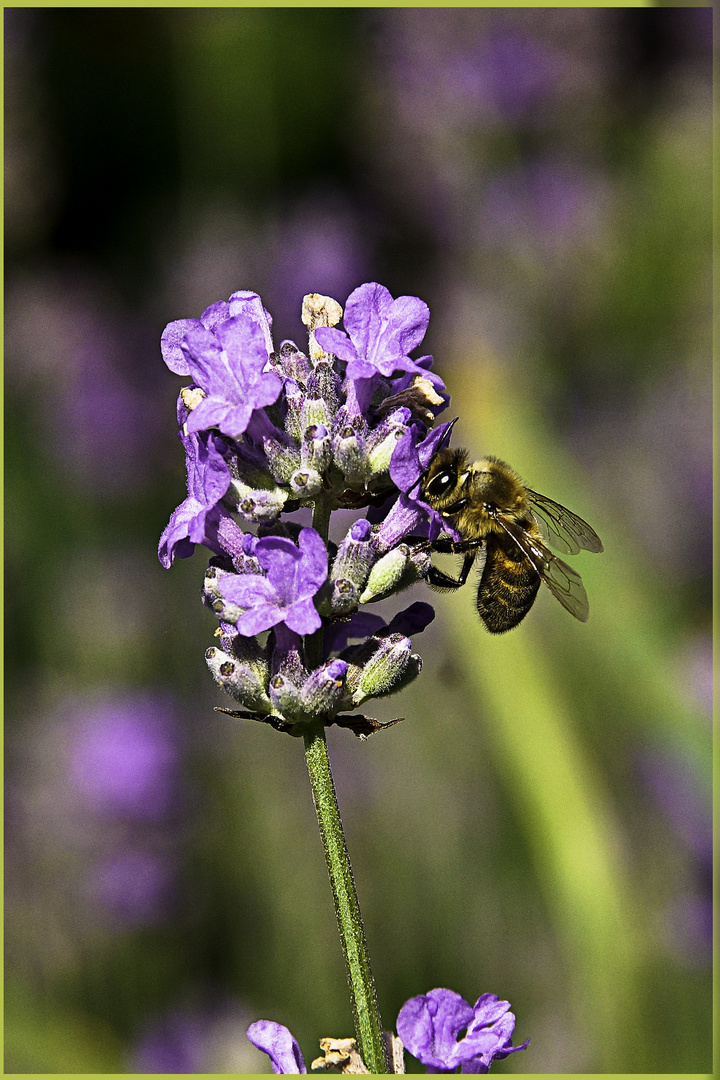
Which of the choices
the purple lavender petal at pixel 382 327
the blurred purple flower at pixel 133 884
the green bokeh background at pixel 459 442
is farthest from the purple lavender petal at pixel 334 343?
the blurred purple flower at pixel 133 884

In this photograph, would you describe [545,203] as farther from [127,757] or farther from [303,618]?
[303,618]

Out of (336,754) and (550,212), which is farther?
(550,212)

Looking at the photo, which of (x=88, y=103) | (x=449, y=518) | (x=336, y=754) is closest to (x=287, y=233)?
(x=88, y=103)

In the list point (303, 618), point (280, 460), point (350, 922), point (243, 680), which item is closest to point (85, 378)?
point (280, 460)

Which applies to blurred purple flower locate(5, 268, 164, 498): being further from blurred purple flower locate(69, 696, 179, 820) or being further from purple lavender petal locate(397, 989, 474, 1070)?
purple lavender petal locate(397, 989, 474, 1070)

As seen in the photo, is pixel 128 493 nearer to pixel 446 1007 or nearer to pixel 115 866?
pixel 115 866

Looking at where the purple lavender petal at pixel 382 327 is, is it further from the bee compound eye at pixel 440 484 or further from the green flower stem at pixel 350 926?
the green flower stem at pixel 350 926
